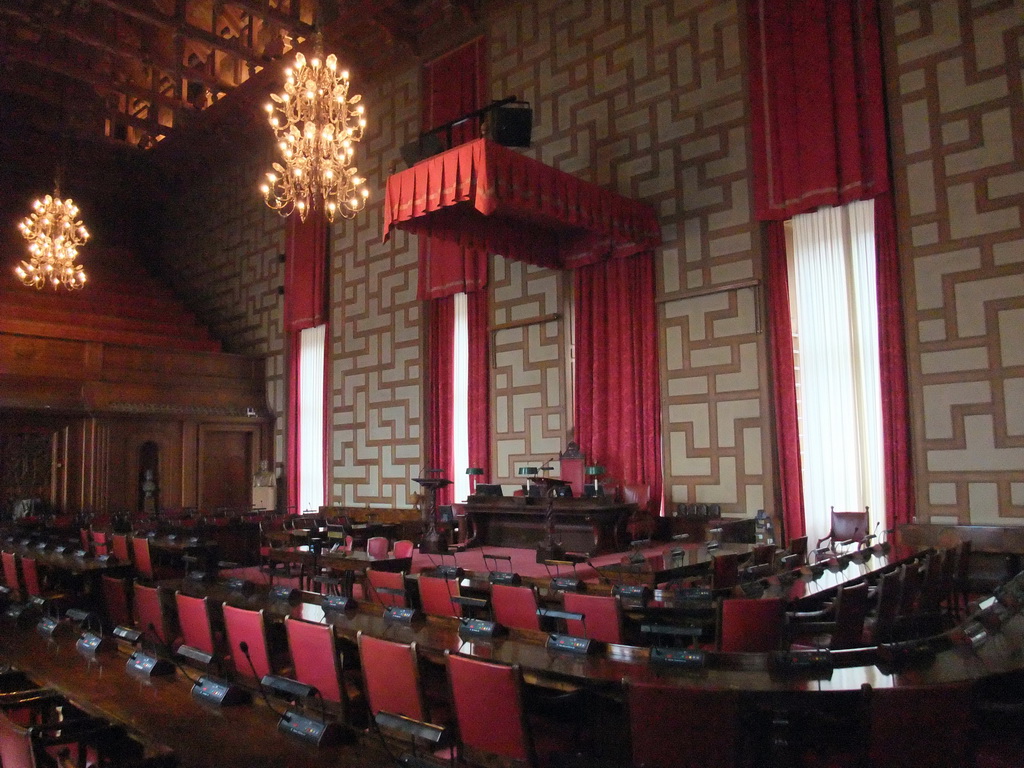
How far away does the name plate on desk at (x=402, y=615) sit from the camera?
143 inches

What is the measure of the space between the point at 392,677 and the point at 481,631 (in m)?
0.52

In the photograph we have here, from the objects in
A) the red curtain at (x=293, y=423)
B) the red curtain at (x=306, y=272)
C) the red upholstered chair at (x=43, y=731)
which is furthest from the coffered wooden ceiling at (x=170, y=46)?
the red upholstered chair at (x=43, y=731)

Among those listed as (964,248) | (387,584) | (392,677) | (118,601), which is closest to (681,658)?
(392,677)

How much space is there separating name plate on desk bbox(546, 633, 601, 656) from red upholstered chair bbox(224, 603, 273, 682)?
1.28 metres

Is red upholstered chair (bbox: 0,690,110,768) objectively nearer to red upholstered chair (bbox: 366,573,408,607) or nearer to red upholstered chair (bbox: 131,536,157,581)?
red upholstered chair (bbox: 366,573,408,607)

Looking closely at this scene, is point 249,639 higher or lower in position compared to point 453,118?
lower

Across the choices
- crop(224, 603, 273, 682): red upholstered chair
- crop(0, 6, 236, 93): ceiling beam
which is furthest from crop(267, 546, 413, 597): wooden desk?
crop(0, 6, 236, 93): ceiling beam

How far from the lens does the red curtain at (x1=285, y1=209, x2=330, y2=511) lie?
13.2 meters

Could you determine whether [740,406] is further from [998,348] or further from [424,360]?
[424,360]

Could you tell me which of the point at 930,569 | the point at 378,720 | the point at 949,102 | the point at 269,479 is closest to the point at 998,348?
the point at 949,102

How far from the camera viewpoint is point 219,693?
277 centimetres

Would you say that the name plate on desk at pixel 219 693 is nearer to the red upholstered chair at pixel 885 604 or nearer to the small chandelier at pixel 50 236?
the red upholstered chair at pixel 885 604

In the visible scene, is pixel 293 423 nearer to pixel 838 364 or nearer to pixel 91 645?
pixel 838 364

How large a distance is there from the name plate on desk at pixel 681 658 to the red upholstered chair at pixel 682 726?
16.0 inches
